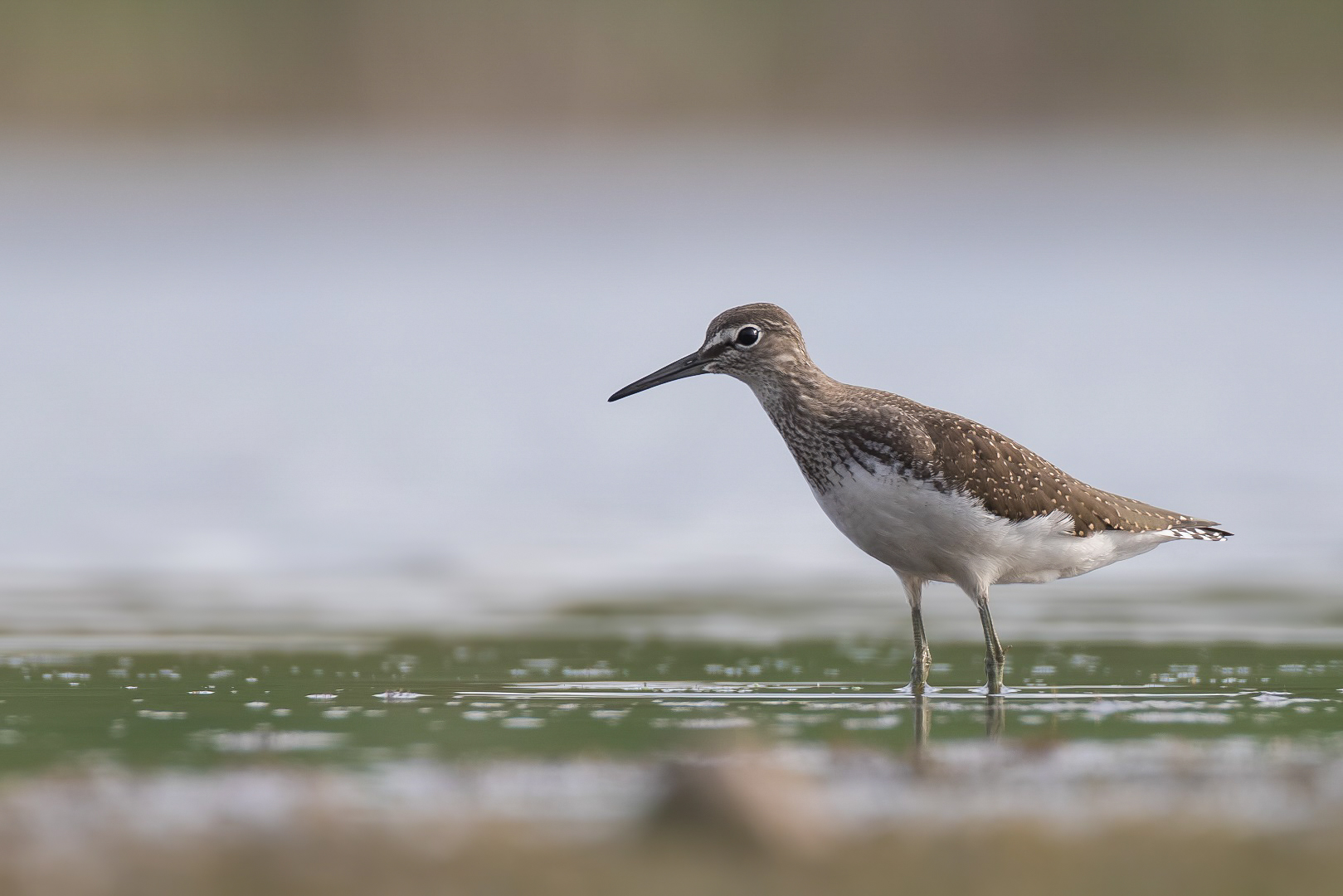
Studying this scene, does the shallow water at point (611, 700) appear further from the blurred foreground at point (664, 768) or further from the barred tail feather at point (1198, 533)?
the barred tail feather at point (1198, 533)

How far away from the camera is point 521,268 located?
38906 millimetres

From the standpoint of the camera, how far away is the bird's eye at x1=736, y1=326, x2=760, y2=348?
1122 centimetres

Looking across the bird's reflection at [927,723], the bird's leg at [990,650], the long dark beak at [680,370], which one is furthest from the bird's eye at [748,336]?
the bird's reflection at [927,723]

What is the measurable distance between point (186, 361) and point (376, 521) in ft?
36.3

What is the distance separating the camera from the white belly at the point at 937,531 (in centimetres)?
1008

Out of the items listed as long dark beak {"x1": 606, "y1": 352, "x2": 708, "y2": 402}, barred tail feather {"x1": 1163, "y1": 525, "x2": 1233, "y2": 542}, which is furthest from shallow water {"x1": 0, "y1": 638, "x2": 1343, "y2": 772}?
long dark beak {"x1": 606, "y1": 352, "x2": 708, "y2": 402}

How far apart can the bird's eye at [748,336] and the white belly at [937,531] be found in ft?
3.52

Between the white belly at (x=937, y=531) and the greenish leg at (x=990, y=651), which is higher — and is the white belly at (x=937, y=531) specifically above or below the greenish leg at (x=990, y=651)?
→ above

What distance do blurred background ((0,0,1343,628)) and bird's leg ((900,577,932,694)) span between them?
9.07 ft

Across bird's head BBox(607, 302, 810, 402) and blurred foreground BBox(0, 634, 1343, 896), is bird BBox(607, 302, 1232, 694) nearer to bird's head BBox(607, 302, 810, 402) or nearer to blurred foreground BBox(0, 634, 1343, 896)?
bird's head BBox(607, 302, 810, 402)

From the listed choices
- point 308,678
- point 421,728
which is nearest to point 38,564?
point 308,678

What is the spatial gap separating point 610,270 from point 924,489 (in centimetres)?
2826

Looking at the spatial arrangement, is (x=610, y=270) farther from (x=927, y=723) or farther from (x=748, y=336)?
(x=927, y=723)

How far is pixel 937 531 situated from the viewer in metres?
10.1
